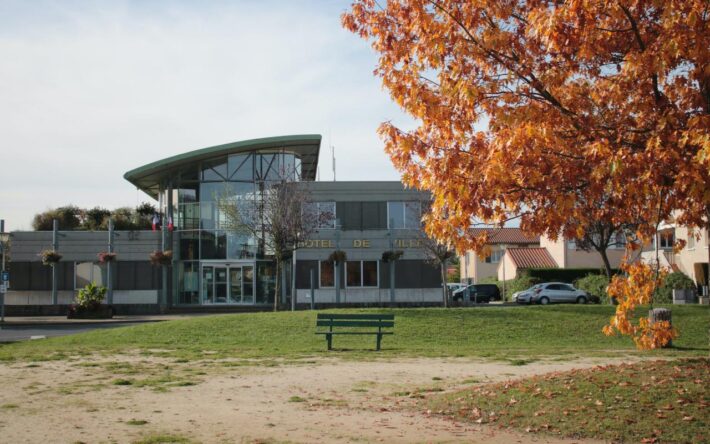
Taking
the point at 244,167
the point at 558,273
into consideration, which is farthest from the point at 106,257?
the point at 558,273

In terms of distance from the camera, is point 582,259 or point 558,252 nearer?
point 582,259

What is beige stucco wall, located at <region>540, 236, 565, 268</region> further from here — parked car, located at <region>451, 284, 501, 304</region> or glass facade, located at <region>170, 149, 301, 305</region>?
glass facade, located at <region>170, 149, 301, 305</region>

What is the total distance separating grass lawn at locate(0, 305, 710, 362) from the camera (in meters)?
18.2

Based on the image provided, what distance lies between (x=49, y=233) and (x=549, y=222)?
133 ft

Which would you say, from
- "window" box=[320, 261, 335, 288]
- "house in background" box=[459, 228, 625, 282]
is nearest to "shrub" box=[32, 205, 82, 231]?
"window" box=[320, 261, 335, 288]

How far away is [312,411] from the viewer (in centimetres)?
985

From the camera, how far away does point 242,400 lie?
10.8 meters

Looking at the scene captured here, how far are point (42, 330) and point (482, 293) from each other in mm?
31930

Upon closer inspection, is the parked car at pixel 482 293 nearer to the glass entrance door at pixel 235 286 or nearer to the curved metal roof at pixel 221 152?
the curved metal roof at pixel 221 152

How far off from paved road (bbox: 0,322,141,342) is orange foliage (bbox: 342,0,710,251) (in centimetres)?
2008

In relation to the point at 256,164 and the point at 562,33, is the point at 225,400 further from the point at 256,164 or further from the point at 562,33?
the point at 256,164

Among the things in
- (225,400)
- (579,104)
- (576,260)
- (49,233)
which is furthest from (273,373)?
(576,260)

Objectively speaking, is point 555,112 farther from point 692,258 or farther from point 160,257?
point 692,258

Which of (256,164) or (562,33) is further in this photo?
(256,164)
